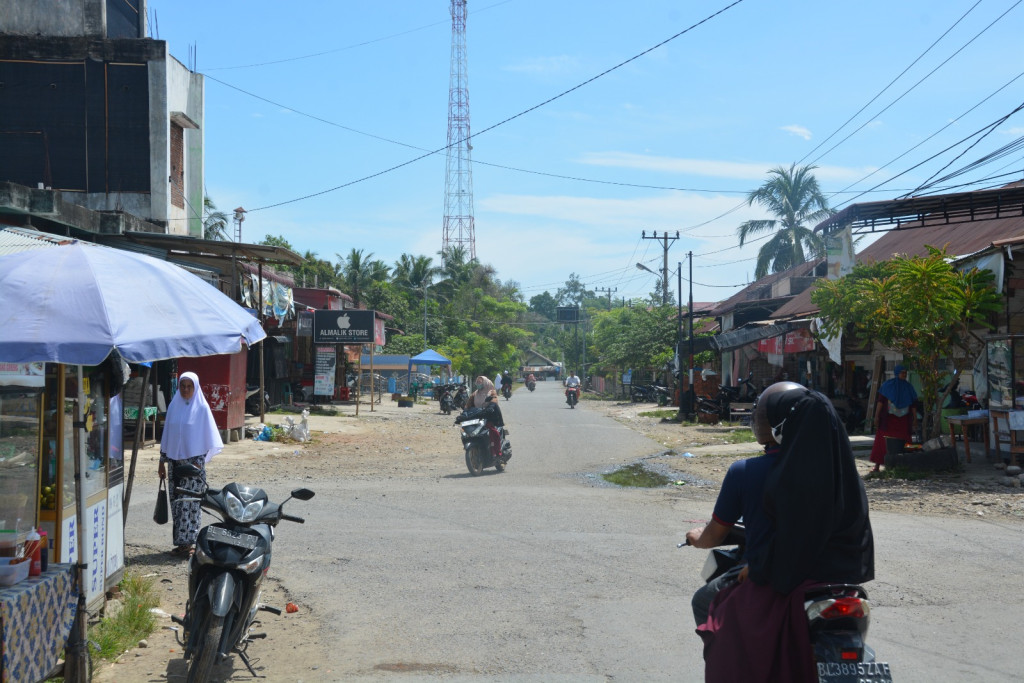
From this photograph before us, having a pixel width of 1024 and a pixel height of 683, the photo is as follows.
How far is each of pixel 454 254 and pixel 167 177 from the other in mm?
43746

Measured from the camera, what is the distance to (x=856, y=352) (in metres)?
24.0

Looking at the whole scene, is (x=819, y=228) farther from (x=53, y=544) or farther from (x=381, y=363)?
(x=381, y=363)

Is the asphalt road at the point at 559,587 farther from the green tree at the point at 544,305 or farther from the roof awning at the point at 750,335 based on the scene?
the green tree at the point at 544,305

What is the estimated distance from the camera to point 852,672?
3.13 metres

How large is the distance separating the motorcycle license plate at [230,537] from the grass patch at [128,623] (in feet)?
3.83

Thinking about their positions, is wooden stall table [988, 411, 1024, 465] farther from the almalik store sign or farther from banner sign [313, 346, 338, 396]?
banner sign [313, 346, 338, 396]

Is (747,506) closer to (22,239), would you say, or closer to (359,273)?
(22,239)

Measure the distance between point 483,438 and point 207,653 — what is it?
1065cm

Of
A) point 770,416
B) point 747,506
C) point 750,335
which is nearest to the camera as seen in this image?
point 770,416

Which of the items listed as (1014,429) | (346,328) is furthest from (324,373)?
(1014,429)

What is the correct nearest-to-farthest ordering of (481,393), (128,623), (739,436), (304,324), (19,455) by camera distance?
1. (19,455)
2. (128,623)
3. (481,393)
4. (739,436)
5. (304,324)

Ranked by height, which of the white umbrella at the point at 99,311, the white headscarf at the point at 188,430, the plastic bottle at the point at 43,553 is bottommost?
the plastic bottle at the point at 43,553

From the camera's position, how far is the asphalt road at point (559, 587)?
214 inches

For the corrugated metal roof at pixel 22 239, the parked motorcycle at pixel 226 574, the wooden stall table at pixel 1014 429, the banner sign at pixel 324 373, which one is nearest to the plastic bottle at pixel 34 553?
the parked motorcycle at pixel 226 574
